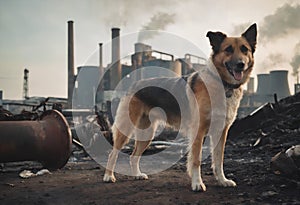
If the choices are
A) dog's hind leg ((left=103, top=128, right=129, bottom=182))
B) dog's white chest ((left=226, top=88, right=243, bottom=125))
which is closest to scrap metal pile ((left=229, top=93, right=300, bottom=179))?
dog's white chest ((left=226, top=88, right=243, bottom=125))

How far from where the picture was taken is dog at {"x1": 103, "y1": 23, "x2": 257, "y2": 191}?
4.39 metres

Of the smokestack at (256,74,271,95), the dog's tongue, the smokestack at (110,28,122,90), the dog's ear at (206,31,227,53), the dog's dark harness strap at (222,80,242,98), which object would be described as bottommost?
the dog's dark harness strap at (222,80,242,98)

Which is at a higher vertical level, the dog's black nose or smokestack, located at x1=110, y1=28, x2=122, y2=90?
smokestack, located at x1=110, y1=28, x2=122, y2=90

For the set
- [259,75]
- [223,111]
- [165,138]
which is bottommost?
[165,138]

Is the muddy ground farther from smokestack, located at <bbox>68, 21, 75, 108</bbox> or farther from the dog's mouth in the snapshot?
smokestack, located at <bbox>68, 21, 75, 108</bbox>

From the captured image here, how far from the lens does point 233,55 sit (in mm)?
4488

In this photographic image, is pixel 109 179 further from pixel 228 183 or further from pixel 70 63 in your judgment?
pixel 70 63

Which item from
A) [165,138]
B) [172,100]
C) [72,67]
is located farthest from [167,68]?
→ [172,100]

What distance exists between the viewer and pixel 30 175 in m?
5.31

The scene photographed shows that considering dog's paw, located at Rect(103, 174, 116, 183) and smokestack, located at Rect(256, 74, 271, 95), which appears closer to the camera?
dog's paw, located at Rect(103, 174, 116, 183)

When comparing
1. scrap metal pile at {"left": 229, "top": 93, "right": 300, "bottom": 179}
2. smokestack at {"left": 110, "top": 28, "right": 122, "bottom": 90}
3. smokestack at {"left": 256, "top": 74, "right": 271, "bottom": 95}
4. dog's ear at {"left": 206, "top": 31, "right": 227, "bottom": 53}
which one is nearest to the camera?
dog's ear at {"left": 206, "top": 31, "right": 227, "bottom": 53}

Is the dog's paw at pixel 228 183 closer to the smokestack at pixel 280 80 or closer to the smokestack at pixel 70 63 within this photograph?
the smokestack at pixel 70 63

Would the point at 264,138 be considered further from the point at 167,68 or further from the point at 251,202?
the point at 167,68

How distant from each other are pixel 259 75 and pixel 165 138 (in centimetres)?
3002
